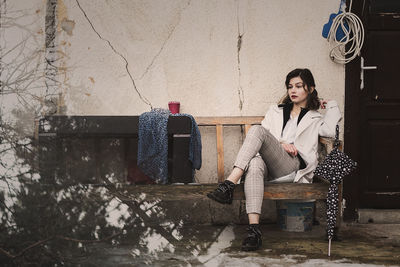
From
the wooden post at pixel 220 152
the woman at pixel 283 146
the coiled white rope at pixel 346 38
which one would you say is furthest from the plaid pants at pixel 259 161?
the coiled white rope at pixel 346 38

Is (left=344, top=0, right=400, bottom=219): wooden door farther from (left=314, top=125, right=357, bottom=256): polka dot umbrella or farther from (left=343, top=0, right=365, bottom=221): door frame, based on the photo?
(left=314, top=125, right=357, bottom=256): polka dot umbrella

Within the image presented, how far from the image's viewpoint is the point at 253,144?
3479 millimetres

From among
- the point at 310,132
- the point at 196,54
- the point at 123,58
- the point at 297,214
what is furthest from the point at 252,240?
the point at 123,58

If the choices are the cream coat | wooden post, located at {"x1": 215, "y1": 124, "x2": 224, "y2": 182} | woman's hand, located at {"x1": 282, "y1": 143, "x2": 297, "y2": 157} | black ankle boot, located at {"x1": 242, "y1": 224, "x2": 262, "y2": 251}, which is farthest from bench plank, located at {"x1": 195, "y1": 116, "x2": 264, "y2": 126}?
black ankle boot, located at {"x1": 242, "y1": 224, "x2": 262, "y2": 251}

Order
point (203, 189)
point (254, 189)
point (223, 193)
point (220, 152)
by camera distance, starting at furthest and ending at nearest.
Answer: point (220, 152) → point (203, 189) → point (254, 189) → point (223, 193)

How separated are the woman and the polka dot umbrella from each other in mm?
268

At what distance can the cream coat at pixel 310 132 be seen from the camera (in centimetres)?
371

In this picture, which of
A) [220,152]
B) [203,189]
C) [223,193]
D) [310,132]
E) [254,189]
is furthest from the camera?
[220,152]

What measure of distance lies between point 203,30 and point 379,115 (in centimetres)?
179

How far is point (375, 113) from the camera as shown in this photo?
170 inches

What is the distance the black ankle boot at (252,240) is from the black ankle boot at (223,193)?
0.92 ft

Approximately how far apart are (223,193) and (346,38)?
1.96m

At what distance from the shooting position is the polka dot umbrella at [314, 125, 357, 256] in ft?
11.2

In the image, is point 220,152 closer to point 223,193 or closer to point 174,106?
point 174,106
